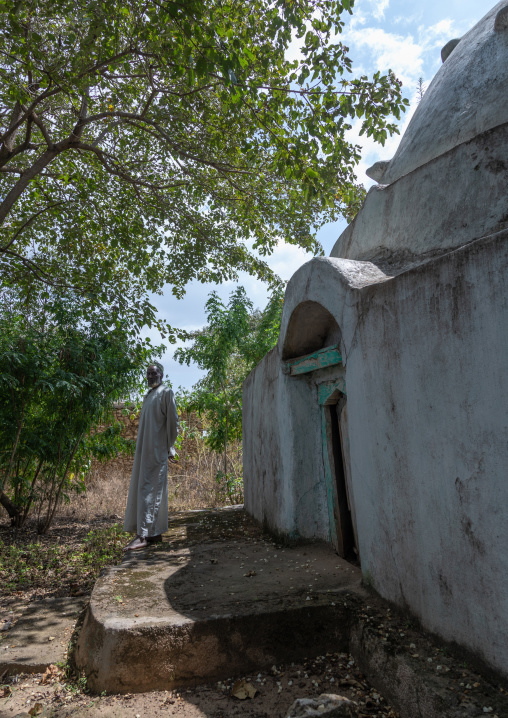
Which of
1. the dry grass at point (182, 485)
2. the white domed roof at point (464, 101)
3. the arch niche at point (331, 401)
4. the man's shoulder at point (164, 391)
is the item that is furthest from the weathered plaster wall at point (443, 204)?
the dry grass at point (182, 485)

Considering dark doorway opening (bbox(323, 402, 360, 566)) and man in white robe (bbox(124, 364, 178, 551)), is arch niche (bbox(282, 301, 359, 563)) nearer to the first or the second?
dark doorway opening (bbox(323, 402, 360, 566))

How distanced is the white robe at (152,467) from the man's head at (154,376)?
96 mm

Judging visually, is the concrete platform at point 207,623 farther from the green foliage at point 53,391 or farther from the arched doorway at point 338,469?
the green foliage at point 53,391

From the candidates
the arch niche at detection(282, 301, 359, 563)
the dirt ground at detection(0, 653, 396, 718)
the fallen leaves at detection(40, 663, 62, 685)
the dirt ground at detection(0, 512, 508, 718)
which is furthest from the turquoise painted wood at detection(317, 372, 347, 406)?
the fallen leaves at detection(40, 663, 62, 685)

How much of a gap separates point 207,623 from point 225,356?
6857 millimetres

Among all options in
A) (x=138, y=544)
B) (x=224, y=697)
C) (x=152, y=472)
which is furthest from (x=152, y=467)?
(x=224, y=697)

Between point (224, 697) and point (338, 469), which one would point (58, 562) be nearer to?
point (338, 469)

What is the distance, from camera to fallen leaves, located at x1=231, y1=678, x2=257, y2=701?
269 centimetres

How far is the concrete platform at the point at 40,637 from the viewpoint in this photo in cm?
310

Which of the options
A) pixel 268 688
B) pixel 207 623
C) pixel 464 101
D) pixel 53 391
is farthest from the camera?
pixel 53 391

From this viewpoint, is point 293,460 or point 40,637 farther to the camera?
point 293,460

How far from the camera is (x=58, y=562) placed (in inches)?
227

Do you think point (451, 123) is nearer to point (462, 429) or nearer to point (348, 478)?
point (462, 429)

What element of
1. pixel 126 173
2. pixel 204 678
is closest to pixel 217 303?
pixel 126 173
